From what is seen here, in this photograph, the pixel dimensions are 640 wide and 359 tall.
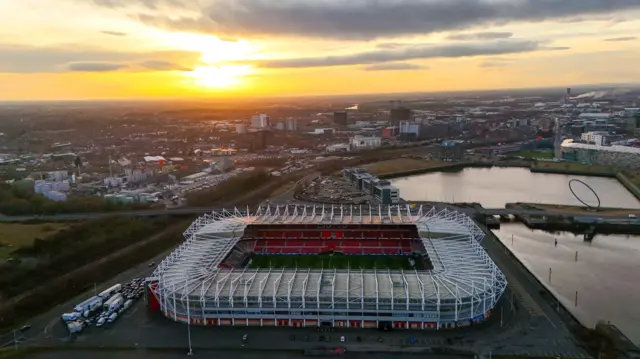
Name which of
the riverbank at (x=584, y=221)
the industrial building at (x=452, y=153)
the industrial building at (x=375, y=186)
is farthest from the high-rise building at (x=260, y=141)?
the riverbank at (x=584, y=221)

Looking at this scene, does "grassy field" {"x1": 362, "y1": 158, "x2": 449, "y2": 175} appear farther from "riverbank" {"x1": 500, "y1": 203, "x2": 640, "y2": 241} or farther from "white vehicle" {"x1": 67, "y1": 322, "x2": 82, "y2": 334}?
"white vehicle" {"x1": 67, "y1": 322, "x2": 82, "y2": 334}

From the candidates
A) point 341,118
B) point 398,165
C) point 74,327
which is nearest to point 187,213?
point 74,327

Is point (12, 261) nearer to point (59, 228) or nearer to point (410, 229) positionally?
point (59, 228)

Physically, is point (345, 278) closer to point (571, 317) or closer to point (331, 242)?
point (331, 242)

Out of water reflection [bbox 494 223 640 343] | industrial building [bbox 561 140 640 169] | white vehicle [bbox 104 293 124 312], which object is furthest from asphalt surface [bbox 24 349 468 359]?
industrial building [bbox 561 140 640 169]

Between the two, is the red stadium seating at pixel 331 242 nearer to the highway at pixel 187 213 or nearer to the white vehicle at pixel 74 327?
the highway at pixel 187 213

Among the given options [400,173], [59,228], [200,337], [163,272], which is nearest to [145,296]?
[163,272]
